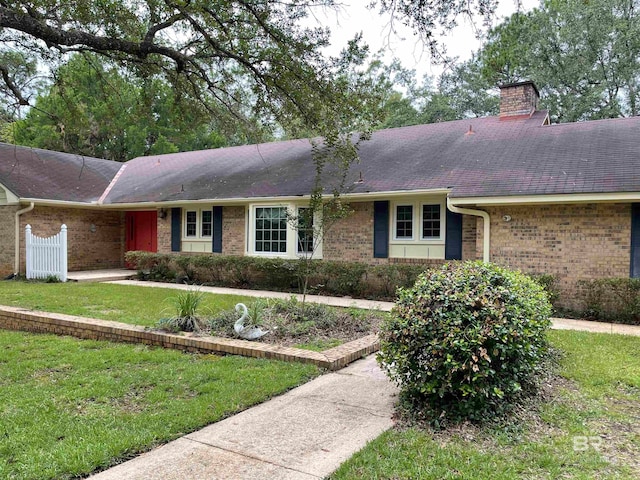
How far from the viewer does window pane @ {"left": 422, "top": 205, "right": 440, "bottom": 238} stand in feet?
36.8

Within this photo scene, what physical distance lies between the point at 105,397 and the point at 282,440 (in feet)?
6.28

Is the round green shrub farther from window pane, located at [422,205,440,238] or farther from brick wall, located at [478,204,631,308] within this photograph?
window pane, located at [422,205,440,238]

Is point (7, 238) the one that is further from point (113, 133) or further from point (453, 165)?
point (113, 133)

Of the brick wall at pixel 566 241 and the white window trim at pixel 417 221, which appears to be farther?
the white window trim at pixel 417 221

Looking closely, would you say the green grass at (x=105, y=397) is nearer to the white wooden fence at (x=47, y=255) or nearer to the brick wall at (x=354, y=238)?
the brick wall at (x=354, y=238)

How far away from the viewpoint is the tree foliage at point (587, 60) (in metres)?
22.6

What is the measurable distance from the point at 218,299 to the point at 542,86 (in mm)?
22059

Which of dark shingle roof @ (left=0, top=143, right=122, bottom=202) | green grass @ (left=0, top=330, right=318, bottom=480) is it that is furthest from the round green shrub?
dark shingle roof @ (left=0, top=143, right=122, bottom=202)

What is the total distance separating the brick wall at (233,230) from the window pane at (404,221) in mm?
4757

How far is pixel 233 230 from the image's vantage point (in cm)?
1405

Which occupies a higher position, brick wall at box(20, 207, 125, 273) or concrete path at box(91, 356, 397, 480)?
brick wall at box(20, 207, 125, 273)

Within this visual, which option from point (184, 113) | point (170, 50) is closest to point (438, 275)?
point (170, 50)

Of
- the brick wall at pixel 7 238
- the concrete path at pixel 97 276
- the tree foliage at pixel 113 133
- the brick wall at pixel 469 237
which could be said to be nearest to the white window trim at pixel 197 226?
the concrete path at pixel 97 276

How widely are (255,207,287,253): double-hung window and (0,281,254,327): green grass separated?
294 cm
